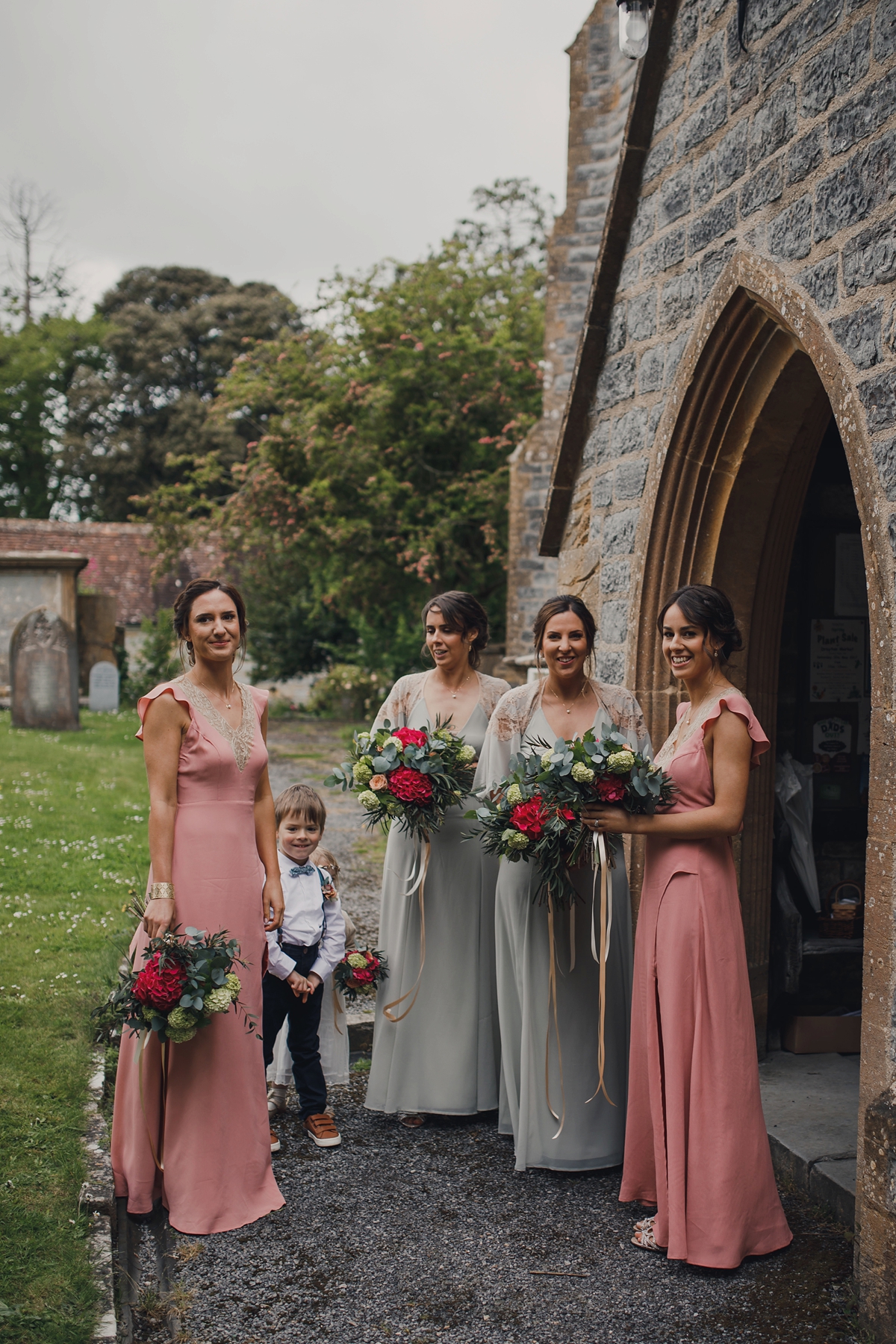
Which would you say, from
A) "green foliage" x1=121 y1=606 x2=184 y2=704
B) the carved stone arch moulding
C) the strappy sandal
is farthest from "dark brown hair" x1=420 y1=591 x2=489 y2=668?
"green foliage" x1=121 y1=606 x2=184 y2=704

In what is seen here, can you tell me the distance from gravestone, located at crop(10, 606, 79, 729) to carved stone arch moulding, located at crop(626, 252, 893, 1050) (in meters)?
12.5

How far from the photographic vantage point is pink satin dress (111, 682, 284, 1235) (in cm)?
350

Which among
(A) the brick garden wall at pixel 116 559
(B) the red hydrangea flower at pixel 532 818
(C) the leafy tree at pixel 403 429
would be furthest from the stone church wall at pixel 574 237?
(A) the brick garden wall at pixel 116 559

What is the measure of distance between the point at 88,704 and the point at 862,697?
57.3 feet

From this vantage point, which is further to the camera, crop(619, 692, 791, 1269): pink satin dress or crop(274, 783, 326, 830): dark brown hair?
crop(274, 783, 326, 830): dark brown hair

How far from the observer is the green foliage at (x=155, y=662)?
2036 centimetres

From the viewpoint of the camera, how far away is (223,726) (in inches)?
143

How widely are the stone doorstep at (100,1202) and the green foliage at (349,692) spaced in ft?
48.3

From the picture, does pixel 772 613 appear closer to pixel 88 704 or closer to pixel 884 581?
pixel 884 581

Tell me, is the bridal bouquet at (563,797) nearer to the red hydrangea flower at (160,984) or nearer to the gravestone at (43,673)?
the red hydrangea flower at (160,984)

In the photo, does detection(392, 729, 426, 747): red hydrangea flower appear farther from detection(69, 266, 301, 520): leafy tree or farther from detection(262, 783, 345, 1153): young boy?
detection(69, 266, 301, 520): leafy tree

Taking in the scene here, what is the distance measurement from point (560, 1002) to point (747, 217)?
2950 mm

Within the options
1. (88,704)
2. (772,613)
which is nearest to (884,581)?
(772,613)

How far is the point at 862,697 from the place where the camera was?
17.8ft
